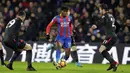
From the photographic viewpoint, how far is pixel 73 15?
25406 millimetres

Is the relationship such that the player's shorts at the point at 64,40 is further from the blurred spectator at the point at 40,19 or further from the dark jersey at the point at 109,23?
the blurred spectator at the point at 40,19

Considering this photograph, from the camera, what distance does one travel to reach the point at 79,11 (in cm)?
2617

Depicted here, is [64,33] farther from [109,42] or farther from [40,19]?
[40,19]

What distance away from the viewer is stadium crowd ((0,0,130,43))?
79.1ft

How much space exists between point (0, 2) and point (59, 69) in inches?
465

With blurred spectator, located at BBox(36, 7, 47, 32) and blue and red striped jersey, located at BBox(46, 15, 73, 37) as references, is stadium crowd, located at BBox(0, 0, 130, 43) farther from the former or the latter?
blue and red striped jersey, located at BBox(46, 15, 73, 37)

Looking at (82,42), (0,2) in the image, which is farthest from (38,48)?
(0,2)

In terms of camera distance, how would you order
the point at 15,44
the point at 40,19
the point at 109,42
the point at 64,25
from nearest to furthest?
1. the point at 15,44
2. the point at 109,42
3. the point at 64,25
4. the point at 40,19

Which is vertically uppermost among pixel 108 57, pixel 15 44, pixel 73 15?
pixel 15 44

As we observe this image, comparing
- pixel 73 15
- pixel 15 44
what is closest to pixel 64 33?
pixel 15 44

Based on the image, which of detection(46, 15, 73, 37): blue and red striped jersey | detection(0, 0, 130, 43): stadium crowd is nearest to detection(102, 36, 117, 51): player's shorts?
detection(46, 15, 73, 37): blue and red striped jersey

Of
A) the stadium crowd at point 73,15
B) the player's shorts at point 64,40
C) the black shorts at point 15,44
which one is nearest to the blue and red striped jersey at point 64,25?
the player's shorts at point 64,40

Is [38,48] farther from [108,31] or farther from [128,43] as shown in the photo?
[108,31]

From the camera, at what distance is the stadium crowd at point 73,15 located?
24.1 m
